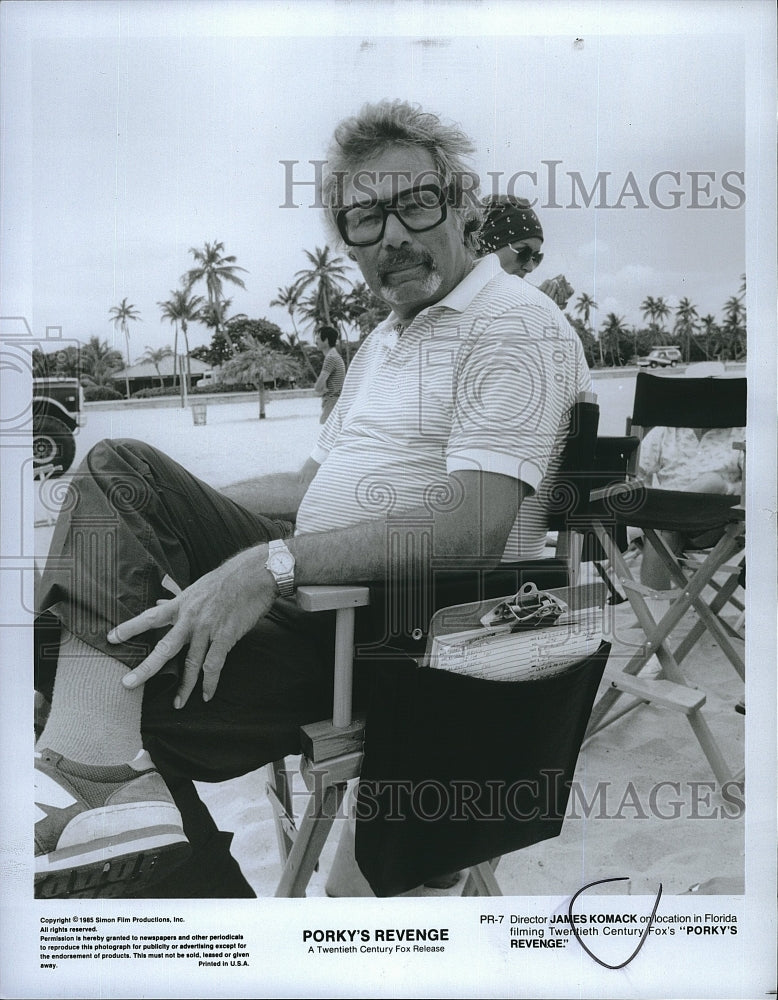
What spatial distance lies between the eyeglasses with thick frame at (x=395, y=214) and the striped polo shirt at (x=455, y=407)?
17 cm

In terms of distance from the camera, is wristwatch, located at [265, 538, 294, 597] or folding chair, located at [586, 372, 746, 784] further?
folding chair, located at [586, 372, 746, 784]

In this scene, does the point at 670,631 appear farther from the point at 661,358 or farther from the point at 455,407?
the point at 455,407

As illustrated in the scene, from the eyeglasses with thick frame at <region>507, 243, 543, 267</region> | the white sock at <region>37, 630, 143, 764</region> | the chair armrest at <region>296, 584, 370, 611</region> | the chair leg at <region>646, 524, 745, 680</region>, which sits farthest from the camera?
the chair leg at <region>646, 524, 745, 680</region>

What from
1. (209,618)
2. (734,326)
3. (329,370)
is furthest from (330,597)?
(734,326)

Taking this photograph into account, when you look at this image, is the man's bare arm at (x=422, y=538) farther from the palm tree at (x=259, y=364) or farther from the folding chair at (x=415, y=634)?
the palm tree at (x=259, y=364)

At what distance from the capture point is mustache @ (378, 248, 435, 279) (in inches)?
70.0

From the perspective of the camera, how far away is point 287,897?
1847 millimetres

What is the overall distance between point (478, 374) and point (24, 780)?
1543 millimetres

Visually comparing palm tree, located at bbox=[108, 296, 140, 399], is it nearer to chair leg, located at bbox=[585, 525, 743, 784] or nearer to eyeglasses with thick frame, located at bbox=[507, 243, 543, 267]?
eyeglasses with thick frame, located at bbox=[507, 243, 543, 267]

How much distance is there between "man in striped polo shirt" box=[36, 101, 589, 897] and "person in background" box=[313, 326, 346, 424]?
3cm

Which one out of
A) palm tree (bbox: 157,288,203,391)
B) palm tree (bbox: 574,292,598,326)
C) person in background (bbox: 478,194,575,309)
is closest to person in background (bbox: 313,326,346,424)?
palm tree (bbox: 157,288,203,391)

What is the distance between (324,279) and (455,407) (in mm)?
455

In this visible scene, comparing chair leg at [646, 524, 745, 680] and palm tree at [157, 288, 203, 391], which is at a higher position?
palm tree at [157, 288, 203, 391]

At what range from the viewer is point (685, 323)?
1794 millimetres
